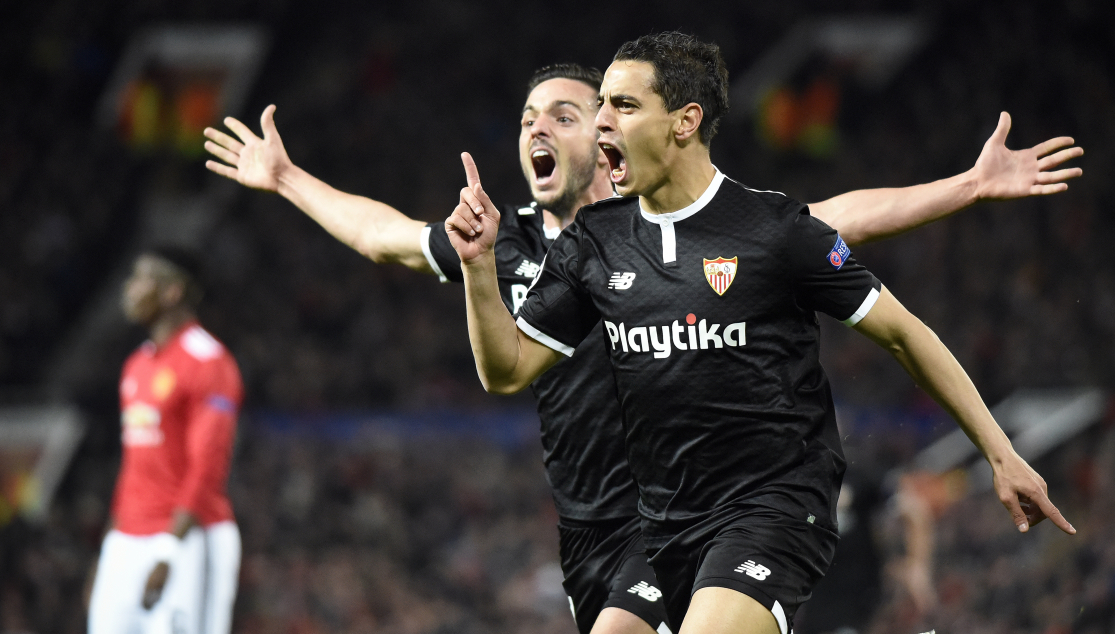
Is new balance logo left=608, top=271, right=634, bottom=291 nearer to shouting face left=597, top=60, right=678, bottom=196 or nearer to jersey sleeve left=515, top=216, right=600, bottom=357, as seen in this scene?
jersey sleeve left=515, top=216, right=600, bottom=357

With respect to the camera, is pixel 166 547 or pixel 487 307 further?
pixel 166 547

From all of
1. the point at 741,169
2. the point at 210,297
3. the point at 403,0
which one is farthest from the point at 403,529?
the point at 403,0

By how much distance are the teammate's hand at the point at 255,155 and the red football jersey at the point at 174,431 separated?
5.55 feet

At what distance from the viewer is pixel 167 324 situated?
648cm

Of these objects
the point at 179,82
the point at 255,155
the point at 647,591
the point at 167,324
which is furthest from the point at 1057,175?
the point at 179,82

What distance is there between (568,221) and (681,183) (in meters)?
1.13

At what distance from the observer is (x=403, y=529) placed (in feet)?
44.8

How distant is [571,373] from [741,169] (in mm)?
17060

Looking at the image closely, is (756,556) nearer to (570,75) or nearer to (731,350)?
(731,350)

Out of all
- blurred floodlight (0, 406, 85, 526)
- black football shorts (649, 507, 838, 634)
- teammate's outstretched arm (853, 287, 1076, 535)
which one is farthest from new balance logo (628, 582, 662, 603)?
blurred floodlight (0, 406, 85, 526)

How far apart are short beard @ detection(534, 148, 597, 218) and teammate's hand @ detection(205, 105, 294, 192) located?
1.14m

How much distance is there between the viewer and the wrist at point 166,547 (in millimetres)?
6043

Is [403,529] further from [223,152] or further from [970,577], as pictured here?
[223,152]

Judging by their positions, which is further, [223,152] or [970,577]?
[970,577]
